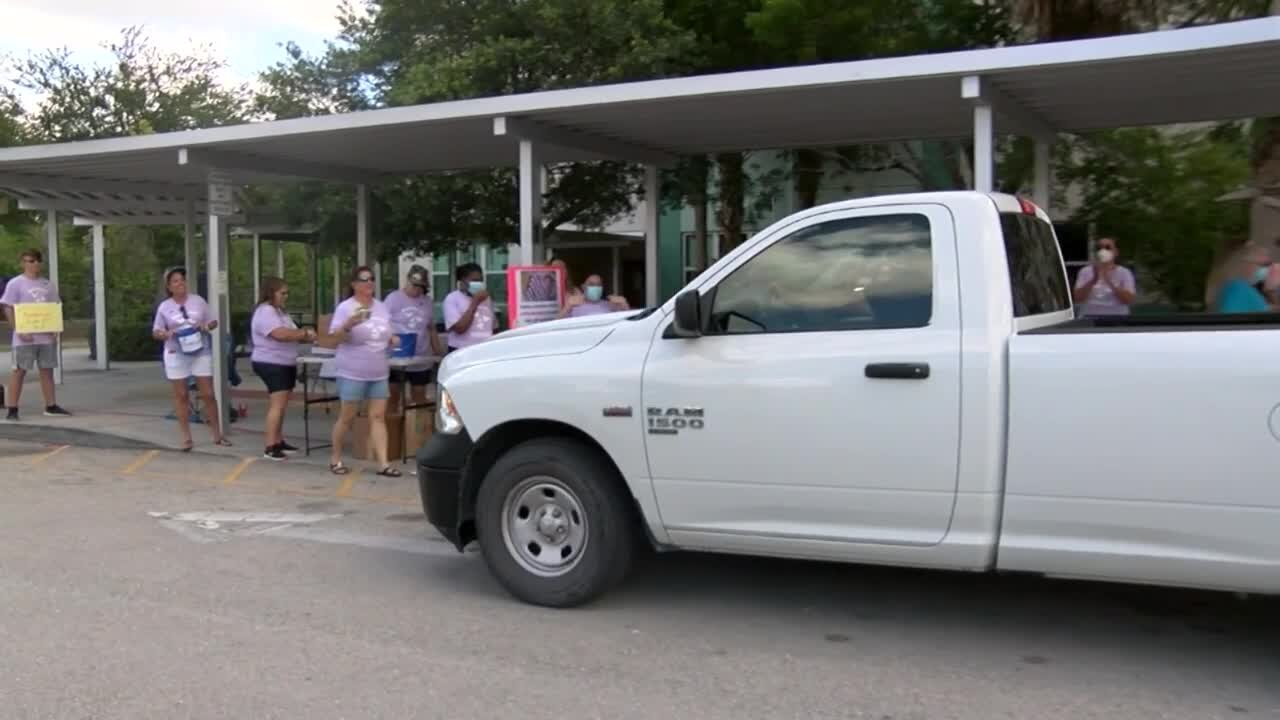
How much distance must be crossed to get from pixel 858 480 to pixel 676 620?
1284mm

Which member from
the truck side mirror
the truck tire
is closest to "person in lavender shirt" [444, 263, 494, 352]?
the truck tire

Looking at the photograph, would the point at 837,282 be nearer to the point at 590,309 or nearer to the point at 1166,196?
the point at 590,309

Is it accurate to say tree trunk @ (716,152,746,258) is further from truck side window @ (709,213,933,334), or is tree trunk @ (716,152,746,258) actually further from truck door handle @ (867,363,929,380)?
A: truck door handle @ (867,363,929,380)

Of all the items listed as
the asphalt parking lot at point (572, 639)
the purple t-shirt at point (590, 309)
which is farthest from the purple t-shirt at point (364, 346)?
the asphalt parking lot at point (572, 639)

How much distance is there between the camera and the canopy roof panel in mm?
7953

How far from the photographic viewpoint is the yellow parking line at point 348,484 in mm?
9406

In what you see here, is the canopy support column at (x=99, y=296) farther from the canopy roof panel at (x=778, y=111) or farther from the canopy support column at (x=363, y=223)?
the canopy support column at (x=363, y=223)

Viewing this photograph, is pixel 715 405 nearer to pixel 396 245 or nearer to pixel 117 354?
pixel 396 245

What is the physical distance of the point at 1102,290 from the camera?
10188mm

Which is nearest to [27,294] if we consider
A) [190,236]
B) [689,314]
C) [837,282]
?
[190,236]

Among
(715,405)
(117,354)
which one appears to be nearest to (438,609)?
(715,405)

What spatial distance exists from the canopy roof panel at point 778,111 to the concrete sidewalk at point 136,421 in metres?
2.81

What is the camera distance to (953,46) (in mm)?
13812

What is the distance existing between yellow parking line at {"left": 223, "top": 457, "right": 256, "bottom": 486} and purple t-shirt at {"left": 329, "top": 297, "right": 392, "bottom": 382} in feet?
4.46
